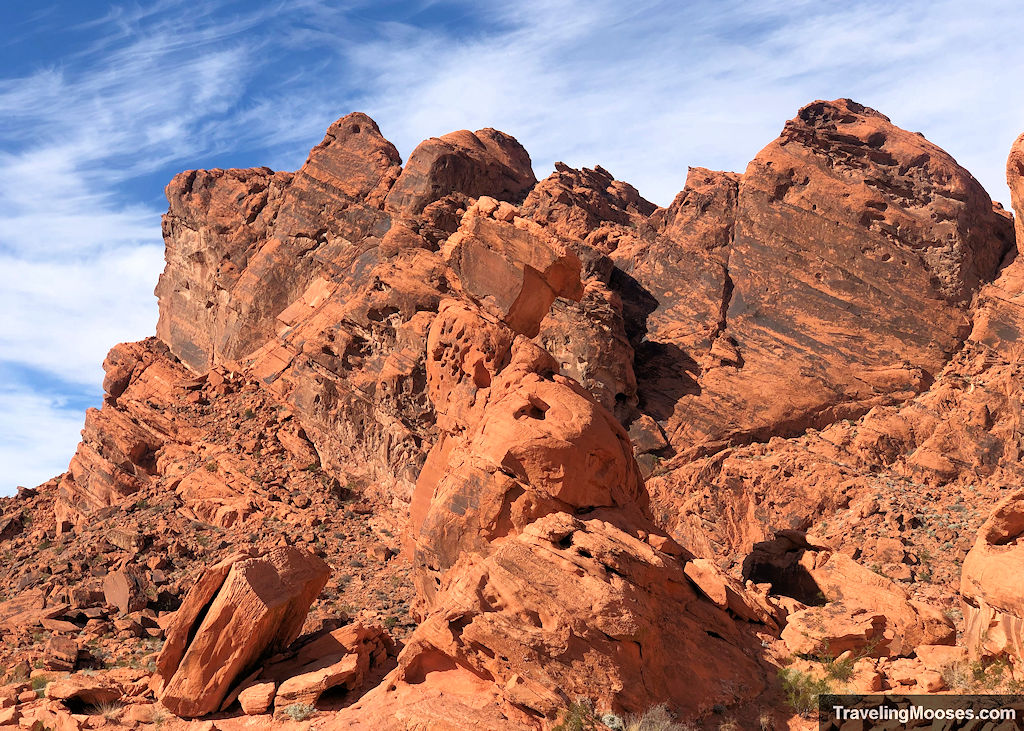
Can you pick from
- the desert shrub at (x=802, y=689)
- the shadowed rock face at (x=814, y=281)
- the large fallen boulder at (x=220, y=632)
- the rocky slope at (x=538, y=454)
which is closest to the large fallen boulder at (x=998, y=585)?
the rocky slope at (x=538, y=454)

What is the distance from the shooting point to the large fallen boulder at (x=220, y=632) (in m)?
17.2

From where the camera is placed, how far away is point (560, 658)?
1494cm

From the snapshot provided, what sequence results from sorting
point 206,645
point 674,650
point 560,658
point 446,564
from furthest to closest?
point 446,564, point 206,645, point 674,650, point 560,658

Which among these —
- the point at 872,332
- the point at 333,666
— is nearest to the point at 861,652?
the point at 333,666

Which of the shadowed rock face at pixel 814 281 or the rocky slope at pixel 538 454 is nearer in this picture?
the rocky slope at pixel 538 454

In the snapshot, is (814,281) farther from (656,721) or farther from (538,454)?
(656,721)

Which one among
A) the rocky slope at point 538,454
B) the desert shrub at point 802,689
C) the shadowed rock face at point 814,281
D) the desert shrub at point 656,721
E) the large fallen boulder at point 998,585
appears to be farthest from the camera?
the shadowed rock face at point 814,281

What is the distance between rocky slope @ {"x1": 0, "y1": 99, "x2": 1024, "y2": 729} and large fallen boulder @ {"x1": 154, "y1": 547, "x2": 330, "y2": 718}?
0.26 ft

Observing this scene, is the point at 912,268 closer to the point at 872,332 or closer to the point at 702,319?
the point at 872,332

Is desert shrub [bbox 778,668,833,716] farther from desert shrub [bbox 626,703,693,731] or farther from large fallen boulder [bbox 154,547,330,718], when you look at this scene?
large fallen boulder [bbox 154,547,330,718]

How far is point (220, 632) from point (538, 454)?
7801 mm

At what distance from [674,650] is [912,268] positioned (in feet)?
111

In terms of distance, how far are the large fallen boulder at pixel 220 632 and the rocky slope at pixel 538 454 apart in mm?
79

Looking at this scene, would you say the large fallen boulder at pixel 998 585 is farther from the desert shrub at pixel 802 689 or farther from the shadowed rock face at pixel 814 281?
the shadowed rock face at pixel 814 281
